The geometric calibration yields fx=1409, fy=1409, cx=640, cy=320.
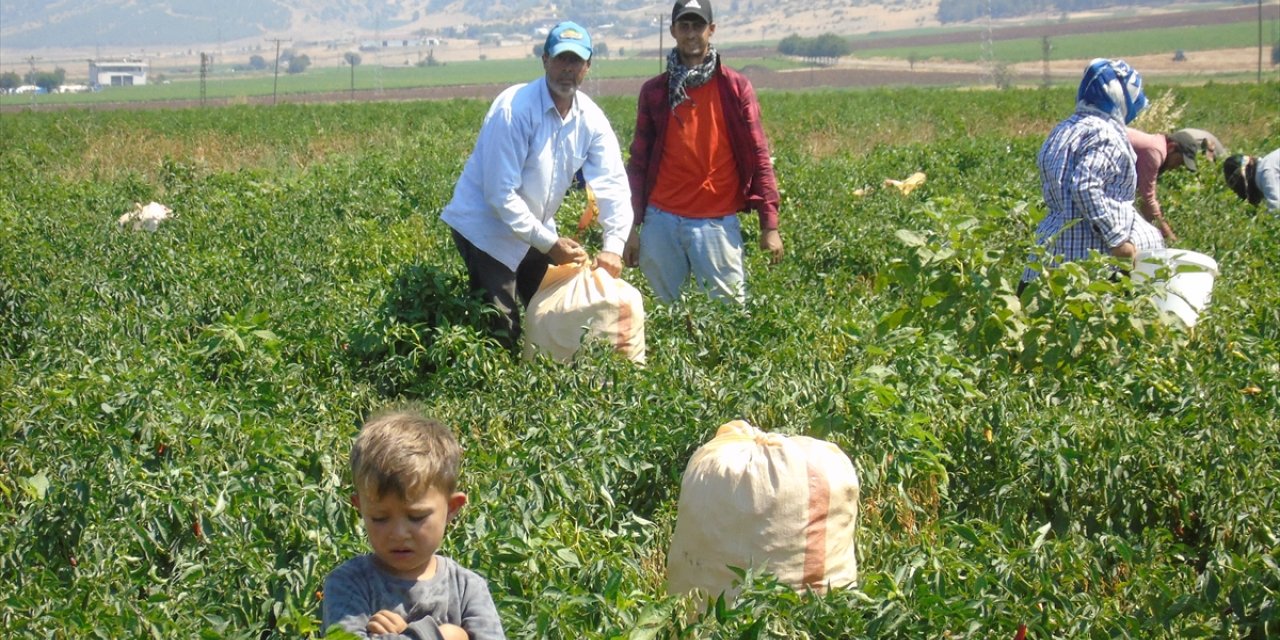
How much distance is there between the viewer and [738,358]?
17.9 feet

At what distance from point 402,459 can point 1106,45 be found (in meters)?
100.0

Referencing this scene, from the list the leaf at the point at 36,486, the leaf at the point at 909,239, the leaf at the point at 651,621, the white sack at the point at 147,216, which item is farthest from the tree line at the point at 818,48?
the leaf at the point at 651,621

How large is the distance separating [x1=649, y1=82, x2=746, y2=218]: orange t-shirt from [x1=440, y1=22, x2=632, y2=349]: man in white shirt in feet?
1.18

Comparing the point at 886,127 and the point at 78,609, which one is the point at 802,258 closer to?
the point at 78,609

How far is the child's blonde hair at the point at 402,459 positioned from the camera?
8.80 feet

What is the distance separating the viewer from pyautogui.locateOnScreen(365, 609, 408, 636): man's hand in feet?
8.62

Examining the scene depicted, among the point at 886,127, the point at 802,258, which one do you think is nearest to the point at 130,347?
the point at 802,258

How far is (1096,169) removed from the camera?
5738mm

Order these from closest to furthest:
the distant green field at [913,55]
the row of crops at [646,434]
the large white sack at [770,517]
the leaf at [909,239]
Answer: the row of crops at [646,434] < the large white sack at [770,517] < the leaf at [909,239] < the distant green field at [913,55]

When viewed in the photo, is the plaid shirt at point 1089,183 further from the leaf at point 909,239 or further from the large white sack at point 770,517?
the large white sack at point 770,517

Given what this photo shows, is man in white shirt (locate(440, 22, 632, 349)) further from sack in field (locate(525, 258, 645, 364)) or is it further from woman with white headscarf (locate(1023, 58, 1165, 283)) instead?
woman with white headscarf (locate(1023, 58, 1165, 283))

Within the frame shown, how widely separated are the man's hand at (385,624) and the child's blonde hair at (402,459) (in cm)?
22

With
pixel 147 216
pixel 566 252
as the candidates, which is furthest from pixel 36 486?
pixel 147 216

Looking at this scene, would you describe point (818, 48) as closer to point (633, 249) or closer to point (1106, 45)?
point (1106, 45)
